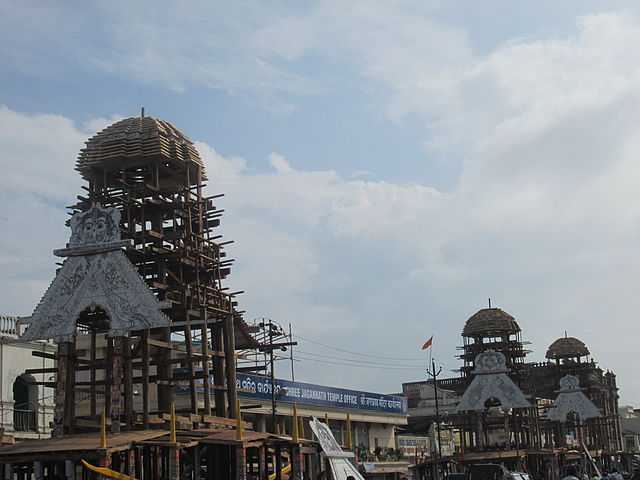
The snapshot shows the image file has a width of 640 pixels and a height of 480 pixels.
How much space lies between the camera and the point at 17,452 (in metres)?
26.9

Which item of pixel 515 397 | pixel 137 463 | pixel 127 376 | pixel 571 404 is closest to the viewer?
pixel 137 463

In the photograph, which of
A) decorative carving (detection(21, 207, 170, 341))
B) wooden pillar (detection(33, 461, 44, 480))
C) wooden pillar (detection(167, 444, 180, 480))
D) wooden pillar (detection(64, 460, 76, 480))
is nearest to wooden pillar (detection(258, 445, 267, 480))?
wooden pillar (detection(167, 444, 180, 480))

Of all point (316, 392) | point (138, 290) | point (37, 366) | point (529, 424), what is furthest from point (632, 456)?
point (138, 290)

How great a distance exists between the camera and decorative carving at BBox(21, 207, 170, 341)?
32250 mm

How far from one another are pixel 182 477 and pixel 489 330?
4548 cm

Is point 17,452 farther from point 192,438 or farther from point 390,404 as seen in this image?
point 390,404

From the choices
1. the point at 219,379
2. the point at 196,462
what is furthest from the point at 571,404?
the point at 196,462

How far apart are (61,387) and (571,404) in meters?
63.2

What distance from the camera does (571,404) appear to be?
86.2m

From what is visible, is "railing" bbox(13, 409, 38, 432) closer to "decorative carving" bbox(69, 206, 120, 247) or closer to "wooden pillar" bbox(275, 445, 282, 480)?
"decorative carving" bbox(69, 206, 120, 247)

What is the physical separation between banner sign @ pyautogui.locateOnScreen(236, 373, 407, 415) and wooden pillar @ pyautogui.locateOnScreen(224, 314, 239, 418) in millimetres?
11825

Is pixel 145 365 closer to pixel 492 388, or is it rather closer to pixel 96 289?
pixel 96 289

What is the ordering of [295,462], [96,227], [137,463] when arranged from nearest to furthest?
[137,463] < [295,462] < [96,227]

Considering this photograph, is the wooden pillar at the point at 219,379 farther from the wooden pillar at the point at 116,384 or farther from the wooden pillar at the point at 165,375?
the wooden pillar at the point at 116,384
